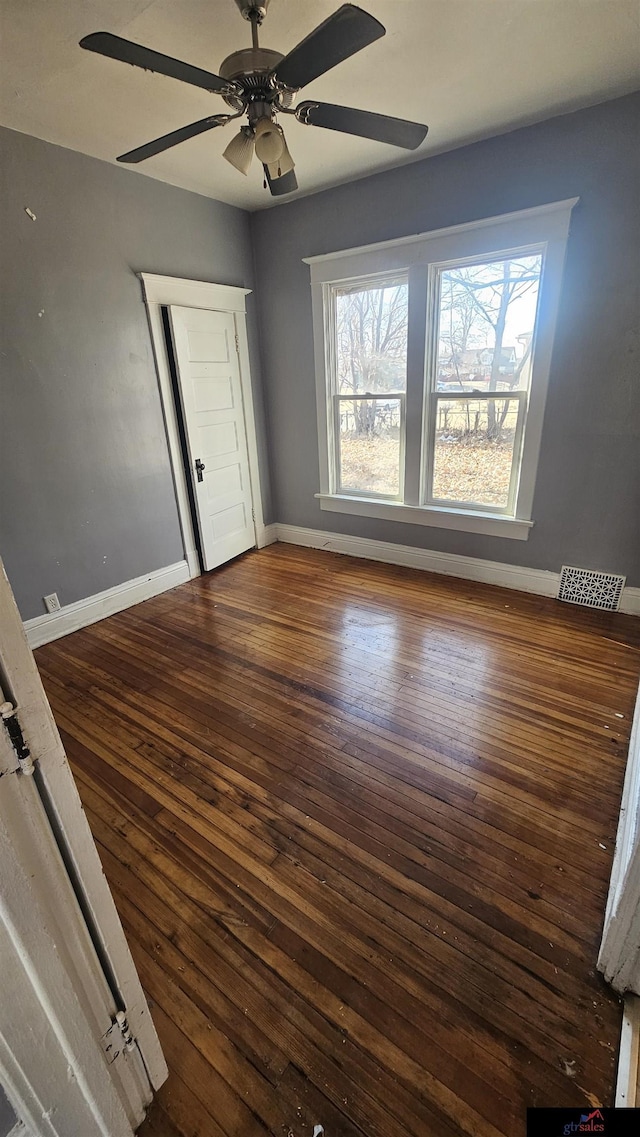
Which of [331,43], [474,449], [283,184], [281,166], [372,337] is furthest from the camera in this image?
[372,337]

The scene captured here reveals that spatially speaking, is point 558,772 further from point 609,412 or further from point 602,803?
point 609,412

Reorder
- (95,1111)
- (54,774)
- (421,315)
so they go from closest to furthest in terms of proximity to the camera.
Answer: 1. (54,774)
2. (95,1111)
3. (421,315)

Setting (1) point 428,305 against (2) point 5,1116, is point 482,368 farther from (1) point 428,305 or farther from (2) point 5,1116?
(2) point 5,1116

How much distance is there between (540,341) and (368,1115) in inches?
139

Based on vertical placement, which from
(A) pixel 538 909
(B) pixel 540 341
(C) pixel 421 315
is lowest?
(A) pixel 538 909

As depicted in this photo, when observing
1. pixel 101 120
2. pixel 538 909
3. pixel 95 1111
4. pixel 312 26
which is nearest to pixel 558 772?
pixel 538 909

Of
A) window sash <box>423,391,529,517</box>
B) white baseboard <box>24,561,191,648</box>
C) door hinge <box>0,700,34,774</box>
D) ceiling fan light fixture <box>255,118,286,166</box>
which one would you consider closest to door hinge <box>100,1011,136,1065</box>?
door hinge <box>0,700,34,774</box>

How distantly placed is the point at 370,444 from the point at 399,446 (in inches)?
11.2

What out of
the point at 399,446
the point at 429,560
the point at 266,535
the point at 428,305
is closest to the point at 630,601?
the point at 429,560

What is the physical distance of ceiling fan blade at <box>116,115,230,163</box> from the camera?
180 cm

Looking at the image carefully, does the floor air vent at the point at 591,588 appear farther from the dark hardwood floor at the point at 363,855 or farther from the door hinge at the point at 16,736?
the door hinge at the point at 16,736

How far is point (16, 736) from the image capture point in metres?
0.68

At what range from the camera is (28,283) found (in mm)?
2633

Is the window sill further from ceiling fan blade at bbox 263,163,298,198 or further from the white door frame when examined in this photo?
ceiling fan blade at bbox 263,163,298,198
